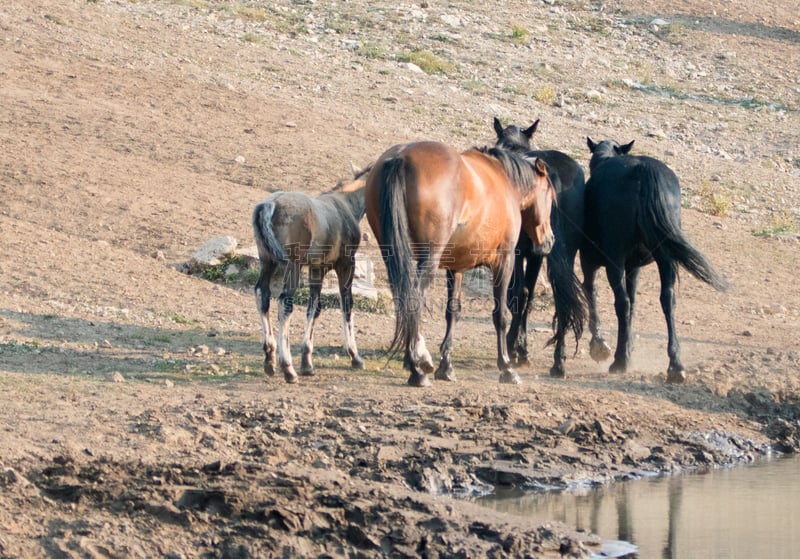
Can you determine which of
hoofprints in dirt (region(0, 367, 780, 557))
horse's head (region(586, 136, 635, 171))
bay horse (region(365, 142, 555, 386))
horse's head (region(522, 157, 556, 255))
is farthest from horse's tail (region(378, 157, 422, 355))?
horse's head (region(586, 136, 635, 171))

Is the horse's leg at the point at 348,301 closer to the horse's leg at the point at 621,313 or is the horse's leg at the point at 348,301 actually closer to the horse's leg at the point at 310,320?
the horse's leg at the point at 310,320

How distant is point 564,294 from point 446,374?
5.12ft

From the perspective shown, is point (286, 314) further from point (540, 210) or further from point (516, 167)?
point (540, 210)

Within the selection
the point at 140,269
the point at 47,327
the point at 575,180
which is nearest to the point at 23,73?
the point at 140,269

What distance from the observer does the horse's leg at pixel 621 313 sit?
36.8ft

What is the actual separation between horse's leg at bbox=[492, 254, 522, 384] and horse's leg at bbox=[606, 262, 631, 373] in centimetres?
120

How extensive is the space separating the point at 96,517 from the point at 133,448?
1.38m

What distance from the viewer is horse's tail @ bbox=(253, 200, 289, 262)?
9656mm

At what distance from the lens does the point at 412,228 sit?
31.5 feet

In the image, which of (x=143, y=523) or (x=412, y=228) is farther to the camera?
(x=412, y=228)

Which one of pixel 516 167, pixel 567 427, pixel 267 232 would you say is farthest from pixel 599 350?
pixel 267 232

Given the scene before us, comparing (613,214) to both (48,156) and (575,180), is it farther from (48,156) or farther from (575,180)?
(48,156)

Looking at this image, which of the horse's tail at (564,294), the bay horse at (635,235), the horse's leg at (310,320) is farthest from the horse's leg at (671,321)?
the horse's leg at (310,320)

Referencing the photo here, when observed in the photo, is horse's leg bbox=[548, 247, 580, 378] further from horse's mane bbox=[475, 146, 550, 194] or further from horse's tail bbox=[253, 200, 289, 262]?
horse's tail bbox=[253, 200, 289, 262]
